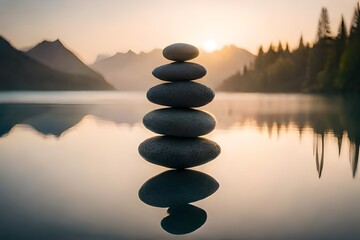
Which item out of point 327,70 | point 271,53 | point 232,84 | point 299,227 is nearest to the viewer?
point 299,227

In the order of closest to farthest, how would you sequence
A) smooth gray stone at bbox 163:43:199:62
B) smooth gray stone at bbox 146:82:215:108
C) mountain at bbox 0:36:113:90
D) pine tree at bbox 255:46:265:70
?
smooth gray stone at bbox 146:82:215:108
smooth gray stone at bbox 163:43:199:62
pine tree at bbox 255:46:265:70
mountain at bbox 0:36:113:90

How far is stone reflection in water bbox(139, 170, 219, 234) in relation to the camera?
5355 millimetres

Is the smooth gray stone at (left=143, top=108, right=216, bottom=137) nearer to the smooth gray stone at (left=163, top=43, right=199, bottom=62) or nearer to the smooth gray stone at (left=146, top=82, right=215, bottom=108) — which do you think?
the smooth gray stone at (left=146, top=82, right=215, bottom=108)

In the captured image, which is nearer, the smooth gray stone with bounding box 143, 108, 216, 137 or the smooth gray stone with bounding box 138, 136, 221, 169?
the smooth gray stone with bounding box 138, 136, 221, 169

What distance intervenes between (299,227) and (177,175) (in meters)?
3.64

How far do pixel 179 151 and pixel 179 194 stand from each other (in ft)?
4.99

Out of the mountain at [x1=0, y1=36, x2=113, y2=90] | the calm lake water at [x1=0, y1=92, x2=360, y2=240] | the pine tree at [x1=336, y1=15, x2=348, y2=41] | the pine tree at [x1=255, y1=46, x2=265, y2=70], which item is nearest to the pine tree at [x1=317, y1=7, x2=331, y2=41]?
the pine tree at [x1=336, y1=15, x2=348, y2=41]

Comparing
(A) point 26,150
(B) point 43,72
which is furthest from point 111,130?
(B) point 43,72

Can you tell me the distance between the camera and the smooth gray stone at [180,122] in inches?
326

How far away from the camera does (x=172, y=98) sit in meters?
8.56

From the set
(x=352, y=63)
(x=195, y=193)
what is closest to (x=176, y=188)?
(x=195, y=193)

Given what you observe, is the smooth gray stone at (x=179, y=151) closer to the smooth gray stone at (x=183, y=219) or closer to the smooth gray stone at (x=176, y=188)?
the smooth gray stone at (x=176, y=188)

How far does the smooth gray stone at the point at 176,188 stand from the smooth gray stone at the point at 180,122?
1.04 m

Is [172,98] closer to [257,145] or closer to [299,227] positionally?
[299,227]
